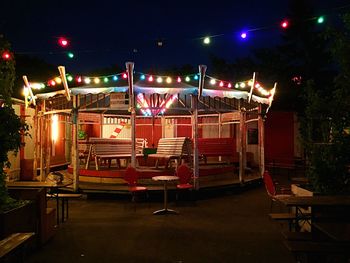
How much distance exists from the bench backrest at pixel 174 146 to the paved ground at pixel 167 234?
2.05 meters

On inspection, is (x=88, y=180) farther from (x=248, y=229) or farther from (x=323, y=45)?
(x=323, y=45)

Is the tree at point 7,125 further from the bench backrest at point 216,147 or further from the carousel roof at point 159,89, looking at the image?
the bench backrest at point 216,147

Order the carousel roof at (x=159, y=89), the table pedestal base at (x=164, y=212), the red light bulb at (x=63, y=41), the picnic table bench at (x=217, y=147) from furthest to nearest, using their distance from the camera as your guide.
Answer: the picnic table bench at (x=217, y=147) < the red light bulb at (x=63, y=41) < the carousel roof at (x=159, y=89) < the table pedestal base at (x=164, y=212)

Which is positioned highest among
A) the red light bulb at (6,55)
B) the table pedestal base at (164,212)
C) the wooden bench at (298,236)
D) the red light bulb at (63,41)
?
the red light bulb at (63,41)

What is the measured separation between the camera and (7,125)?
5.18 metres

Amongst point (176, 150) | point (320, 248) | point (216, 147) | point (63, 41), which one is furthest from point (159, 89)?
point (320, 248)

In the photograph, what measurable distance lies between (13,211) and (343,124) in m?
5.23

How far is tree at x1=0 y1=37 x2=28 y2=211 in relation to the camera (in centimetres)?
514

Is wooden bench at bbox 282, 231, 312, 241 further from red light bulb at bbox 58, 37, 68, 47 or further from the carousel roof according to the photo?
red light bulb at bbox 58, 37, 68, 47

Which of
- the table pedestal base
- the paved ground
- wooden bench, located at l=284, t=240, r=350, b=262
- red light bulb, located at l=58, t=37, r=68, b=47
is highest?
red light bulb, located at l=58, t=37, r=68, b=47

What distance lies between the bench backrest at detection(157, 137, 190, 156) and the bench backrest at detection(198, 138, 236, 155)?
202 cm

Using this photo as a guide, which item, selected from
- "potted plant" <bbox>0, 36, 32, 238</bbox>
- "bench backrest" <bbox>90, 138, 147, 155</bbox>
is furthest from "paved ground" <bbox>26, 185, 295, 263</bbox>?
"bench backrest" <bbox>90, 138, 147, 155</bbox>

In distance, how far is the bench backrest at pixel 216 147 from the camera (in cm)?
1427

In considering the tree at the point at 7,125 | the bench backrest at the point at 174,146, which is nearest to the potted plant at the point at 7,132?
the tree at the point at 7,125
